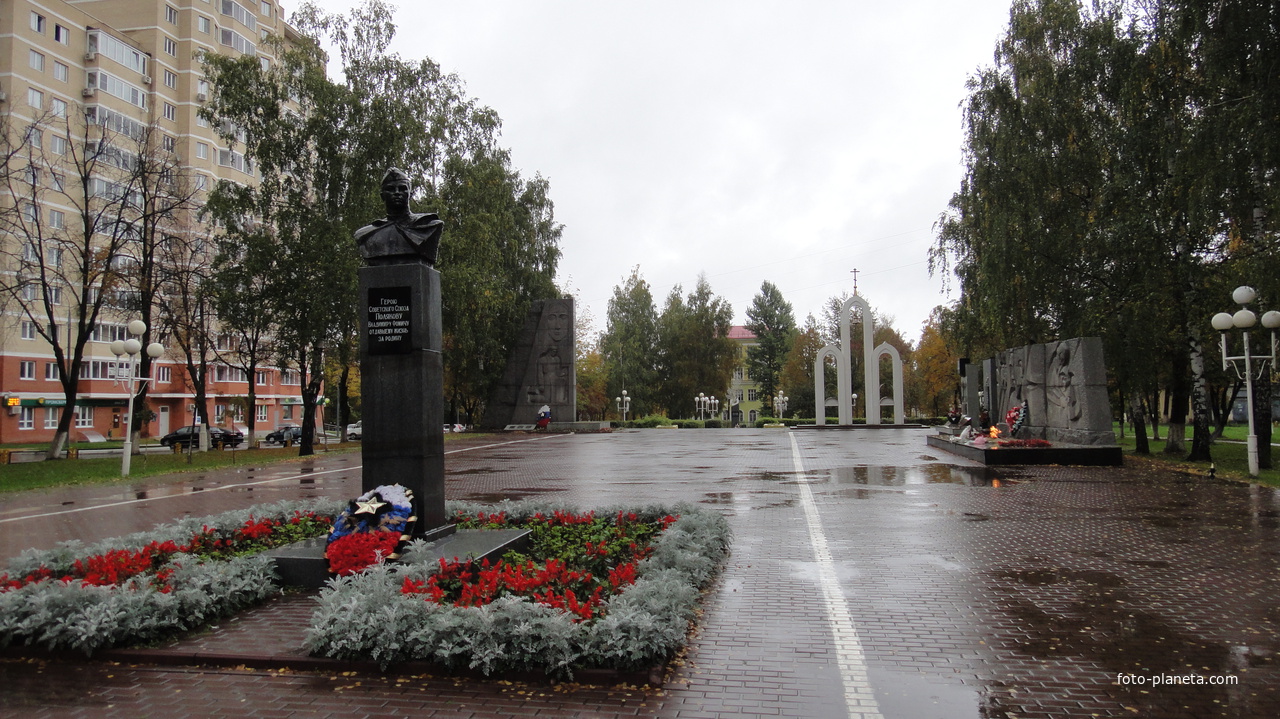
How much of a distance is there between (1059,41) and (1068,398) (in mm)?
10532

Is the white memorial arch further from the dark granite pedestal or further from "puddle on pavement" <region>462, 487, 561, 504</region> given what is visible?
the dark granite pedestal

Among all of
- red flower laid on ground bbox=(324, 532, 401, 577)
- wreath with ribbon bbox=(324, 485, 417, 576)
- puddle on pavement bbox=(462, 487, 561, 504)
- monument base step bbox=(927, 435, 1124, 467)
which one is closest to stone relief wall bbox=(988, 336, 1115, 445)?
monument base step bbox=(927, 435, 1124, 467)

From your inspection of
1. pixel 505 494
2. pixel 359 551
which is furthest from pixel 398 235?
pixel 505 494

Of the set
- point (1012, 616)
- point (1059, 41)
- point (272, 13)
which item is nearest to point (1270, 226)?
point (1059, 41)

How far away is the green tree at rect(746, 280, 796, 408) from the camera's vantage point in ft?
280

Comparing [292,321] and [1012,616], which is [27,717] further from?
[292,321]

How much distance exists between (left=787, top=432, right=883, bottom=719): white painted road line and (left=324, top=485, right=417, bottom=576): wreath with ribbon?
3.62 m

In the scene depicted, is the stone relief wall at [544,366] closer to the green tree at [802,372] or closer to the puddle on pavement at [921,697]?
the green tree at [802,372]

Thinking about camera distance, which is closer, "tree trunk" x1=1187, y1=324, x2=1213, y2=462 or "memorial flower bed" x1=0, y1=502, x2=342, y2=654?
"memorial flower bed" x1=0, y1=502, x2=342, y2=654

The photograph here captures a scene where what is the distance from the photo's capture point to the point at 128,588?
5602mm

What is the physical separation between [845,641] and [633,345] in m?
63.7

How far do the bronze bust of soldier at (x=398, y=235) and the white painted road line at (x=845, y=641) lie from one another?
4.79 meters

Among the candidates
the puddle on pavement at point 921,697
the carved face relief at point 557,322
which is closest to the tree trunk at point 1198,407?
the puddle on pavement at point 921,697

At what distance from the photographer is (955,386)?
56062 millimetres
